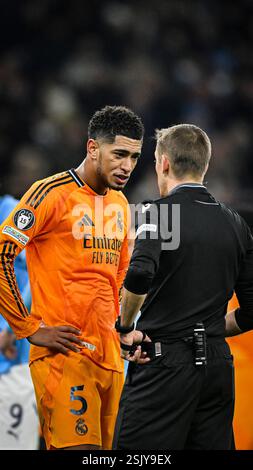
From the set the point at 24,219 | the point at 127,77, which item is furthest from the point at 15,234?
the point at 127,77

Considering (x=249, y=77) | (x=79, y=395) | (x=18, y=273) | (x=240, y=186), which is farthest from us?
(x=249, y=77)

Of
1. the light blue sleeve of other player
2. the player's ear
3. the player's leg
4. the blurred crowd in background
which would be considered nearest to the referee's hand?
the player's leg

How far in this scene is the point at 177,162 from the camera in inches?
113

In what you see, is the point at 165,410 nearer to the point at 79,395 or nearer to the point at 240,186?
the point at 79,395

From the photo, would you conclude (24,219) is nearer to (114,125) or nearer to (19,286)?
(114,125)

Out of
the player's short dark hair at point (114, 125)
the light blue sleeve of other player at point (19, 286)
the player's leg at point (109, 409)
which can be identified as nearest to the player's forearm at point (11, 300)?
the player's leg at point (109, 409)

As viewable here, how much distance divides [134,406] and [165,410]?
0.12 meters

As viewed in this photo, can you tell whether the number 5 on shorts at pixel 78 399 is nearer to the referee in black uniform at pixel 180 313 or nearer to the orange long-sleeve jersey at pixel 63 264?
the orange long-sleeve jersey at pixel 63 264

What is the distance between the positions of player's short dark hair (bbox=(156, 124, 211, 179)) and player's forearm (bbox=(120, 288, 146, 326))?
1.70 feet

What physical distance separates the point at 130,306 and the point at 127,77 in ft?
21.1

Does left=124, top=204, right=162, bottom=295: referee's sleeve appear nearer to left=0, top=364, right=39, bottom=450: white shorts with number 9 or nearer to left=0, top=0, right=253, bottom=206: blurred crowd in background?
left=0, top=364, right=39, bottom=450: white shorts with number 9

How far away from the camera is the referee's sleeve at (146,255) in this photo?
2.66 metres

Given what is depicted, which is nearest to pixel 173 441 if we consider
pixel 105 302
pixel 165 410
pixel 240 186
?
pixel 165 410

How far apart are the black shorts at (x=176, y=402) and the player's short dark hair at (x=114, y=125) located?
3.35ft
